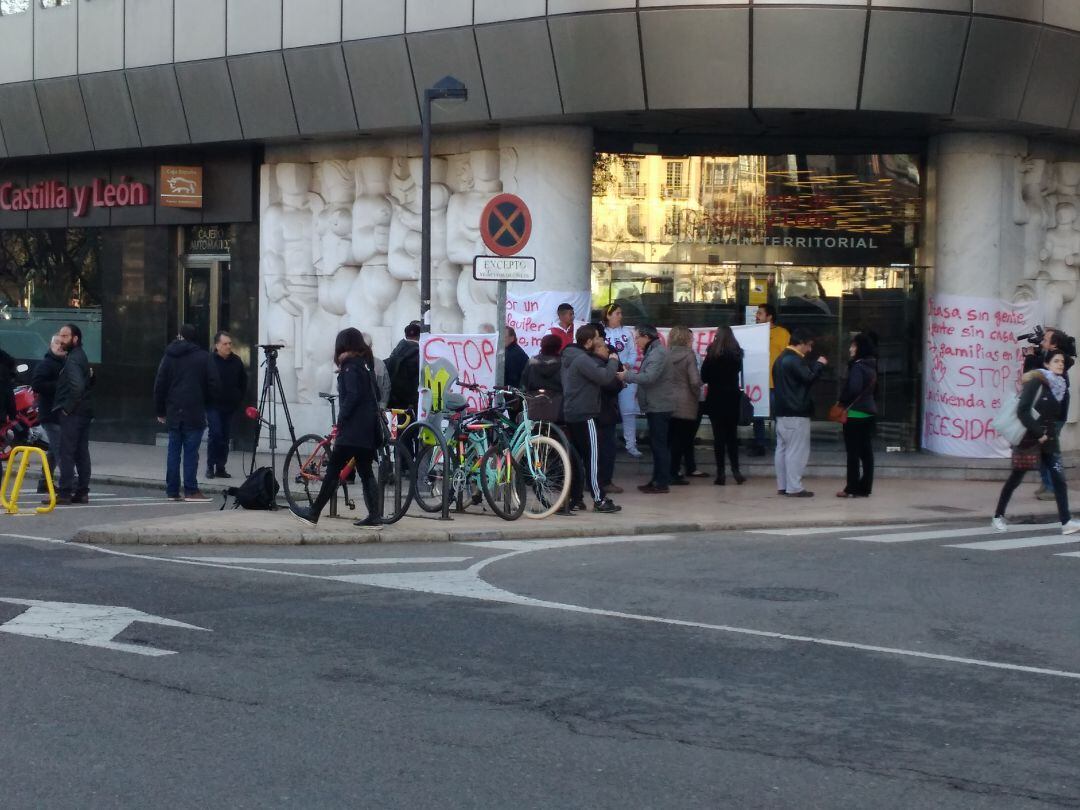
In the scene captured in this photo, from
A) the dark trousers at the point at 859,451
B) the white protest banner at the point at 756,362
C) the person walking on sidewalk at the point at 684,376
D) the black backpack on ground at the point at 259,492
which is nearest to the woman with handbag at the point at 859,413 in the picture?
the dark trousers at the point at 859,451

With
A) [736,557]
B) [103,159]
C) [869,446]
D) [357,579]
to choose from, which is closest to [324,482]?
[357,579]

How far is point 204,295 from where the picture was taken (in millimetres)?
25078

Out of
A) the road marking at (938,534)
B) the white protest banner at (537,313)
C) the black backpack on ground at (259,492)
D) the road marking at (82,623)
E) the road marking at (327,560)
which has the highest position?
the white protest banner at (537,313)

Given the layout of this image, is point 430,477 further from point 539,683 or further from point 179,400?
point 539,683

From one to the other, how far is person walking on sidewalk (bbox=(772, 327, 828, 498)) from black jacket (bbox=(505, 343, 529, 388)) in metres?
2.86

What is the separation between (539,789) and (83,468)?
38.7ft

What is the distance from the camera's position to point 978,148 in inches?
795

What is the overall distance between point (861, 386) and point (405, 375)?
4974 mm

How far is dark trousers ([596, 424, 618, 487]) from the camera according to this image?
16.3 metres

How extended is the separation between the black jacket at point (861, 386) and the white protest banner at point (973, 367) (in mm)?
3292

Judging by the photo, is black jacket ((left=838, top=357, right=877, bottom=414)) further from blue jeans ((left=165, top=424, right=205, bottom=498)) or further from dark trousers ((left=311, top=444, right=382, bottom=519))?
blue jeans ((left=165, top=424, right=205, bottom=498))

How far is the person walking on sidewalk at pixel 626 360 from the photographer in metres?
19.8

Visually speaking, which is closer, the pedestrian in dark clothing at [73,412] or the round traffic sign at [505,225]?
the round traffic sign at [505,225]

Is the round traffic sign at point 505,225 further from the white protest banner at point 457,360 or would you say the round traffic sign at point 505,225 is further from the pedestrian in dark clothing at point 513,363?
the pedestrian in dark clothing at point 513,363
